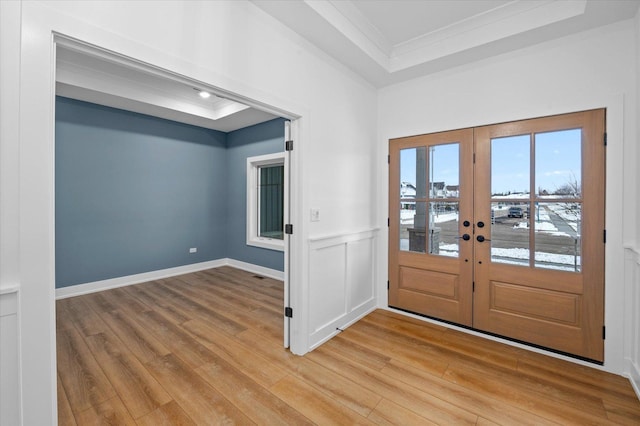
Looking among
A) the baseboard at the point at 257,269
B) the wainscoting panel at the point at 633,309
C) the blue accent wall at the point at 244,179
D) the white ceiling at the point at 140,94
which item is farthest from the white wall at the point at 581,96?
the baseboard at the point at 257,269

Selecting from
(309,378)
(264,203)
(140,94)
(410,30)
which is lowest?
(309,378)

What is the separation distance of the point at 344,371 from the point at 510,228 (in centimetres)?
206

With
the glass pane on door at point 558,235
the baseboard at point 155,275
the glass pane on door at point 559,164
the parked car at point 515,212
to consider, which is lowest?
the baseboard at point 155,275

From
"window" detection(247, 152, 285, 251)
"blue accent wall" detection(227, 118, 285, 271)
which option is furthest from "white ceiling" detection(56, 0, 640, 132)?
"window" detection(247, 152, 285, 251)

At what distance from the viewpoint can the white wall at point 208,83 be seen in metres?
1.24

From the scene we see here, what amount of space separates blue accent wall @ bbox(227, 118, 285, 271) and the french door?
2271 mm

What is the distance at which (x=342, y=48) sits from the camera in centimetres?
269

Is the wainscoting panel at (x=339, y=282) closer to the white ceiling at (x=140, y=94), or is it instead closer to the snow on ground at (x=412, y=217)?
the snow on ground at (x=412, y=217)

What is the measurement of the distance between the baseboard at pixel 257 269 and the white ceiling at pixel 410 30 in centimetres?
334

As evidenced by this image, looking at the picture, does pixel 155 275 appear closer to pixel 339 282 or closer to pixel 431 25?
pixel 339 282

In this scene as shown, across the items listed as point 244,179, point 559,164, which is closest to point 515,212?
point 559,164

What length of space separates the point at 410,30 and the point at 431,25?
0.19 meters

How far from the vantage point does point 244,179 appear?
549cm

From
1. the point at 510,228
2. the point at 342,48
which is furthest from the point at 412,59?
the point at 510,228
